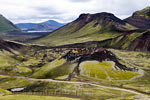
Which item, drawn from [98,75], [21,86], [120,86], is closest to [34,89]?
[21,86]

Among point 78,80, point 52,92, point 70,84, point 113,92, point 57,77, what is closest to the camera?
point 113,92

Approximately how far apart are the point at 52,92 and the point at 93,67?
56489 mm

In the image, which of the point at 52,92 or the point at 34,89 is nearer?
the point at 52,92

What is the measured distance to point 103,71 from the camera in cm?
18088

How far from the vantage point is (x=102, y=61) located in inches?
7657

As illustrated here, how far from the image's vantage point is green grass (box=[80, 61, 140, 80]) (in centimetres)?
17425

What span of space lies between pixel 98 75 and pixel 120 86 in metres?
27.3

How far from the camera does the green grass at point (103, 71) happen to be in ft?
572

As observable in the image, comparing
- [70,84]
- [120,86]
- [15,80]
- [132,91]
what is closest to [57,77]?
[70,84]

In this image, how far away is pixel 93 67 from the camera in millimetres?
187750

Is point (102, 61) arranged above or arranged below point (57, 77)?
above

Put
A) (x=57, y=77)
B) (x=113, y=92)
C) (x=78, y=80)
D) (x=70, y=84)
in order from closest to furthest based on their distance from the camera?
(x=113, y=92) → (x=70, y=84) → (x=78, y=80) → (x=57, y=77)

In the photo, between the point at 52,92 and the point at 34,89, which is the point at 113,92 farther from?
the point at 34,89

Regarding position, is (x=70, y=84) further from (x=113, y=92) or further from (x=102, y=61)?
(x=102, y=61)
